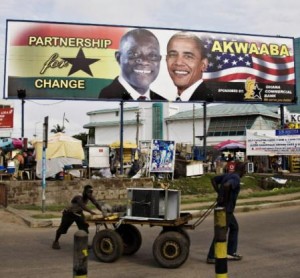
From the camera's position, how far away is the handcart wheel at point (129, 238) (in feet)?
27.5

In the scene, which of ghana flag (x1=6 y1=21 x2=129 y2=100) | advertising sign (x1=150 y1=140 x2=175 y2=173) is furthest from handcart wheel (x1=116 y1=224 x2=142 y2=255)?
ghana flag (x1=6 y1=21 x2=129 y2=100)

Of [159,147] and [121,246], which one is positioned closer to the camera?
[121,246]

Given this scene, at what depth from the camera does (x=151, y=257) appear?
824 cm

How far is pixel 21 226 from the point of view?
41.9 feet

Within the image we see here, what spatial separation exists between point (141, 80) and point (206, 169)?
5.85 metres

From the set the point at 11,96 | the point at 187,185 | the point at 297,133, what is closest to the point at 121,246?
the point at 187,185

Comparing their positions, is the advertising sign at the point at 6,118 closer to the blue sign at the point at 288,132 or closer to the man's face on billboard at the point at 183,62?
the man's face on billboard at the point at 183,62

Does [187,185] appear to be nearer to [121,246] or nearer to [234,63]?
[234,63]

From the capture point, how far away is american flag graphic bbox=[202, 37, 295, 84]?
26.8 metres

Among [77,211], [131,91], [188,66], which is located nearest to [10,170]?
[131,91]

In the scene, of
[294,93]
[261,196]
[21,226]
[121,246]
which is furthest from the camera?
[294,93]

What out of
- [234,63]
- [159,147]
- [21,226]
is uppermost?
[234,63]

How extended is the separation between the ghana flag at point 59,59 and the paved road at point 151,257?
1321 cm

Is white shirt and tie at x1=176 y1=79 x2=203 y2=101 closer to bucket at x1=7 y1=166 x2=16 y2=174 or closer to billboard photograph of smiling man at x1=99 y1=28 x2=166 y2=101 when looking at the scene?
billboard photograph of smiling man at x1=99 y1=28 x2=166 y2=101
